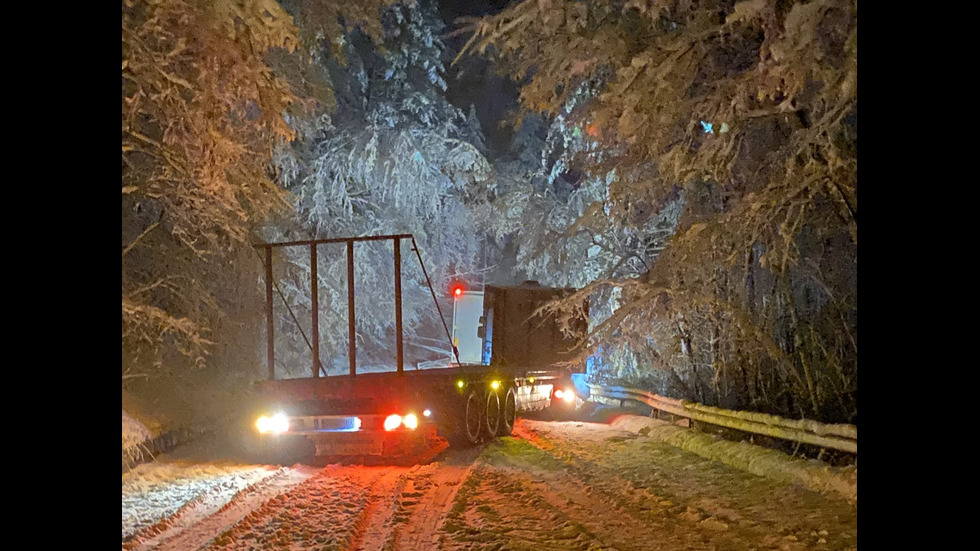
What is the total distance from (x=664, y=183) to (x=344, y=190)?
1399 centimetres

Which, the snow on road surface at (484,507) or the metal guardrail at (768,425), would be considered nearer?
the snow on road surface at (484,507)

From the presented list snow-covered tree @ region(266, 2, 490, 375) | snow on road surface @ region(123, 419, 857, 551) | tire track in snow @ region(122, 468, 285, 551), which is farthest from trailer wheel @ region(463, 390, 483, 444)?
snow-covered tree @ region(266, 2, 490, 375)

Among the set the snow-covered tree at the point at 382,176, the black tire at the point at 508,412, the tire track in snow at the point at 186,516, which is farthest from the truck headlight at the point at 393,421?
the snow-covered tree at the point at 382,176

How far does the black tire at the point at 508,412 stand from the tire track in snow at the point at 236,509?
15.4 ft

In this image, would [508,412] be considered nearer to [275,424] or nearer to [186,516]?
[275,424]

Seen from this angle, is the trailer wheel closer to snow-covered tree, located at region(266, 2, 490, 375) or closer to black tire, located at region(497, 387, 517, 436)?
black tire, located at region(497, 387, 517, 436)

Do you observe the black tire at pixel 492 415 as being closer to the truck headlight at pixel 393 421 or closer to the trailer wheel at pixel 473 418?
the trailer wheel at pixel 473 418

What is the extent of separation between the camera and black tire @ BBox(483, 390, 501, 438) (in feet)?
42.4

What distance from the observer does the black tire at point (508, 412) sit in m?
13.7

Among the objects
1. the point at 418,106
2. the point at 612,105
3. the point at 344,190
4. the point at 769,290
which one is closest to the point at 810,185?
the point at 612,105

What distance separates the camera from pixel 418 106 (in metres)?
25.2

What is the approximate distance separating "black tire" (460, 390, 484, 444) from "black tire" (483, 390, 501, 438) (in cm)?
21

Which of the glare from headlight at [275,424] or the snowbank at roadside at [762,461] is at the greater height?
the glare from headlight at [275,424]

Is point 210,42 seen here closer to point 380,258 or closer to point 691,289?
point 691,289
